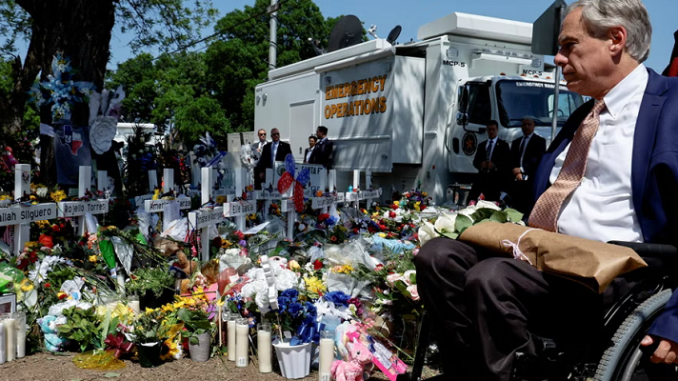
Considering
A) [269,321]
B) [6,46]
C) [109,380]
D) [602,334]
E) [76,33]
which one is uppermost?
[6,46]

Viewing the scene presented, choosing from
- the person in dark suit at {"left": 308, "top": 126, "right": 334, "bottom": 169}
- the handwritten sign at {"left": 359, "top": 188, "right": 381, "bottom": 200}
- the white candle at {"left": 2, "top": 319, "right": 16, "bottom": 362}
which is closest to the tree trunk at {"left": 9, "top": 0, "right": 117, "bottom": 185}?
the white candle at {"left": 2, "top": 319, "right": 16, "bottom": 362}

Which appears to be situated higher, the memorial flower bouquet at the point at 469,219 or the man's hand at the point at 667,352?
the memorial flower bouquet at the point at 469,219

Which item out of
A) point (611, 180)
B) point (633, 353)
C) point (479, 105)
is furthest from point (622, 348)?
point (479, 105)

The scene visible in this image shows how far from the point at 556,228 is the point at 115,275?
3467 mm

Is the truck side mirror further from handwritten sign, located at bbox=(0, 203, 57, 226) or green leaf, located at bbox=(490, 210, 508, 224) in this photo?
green leaf, located at bbox=(490, 210, 508, 224)

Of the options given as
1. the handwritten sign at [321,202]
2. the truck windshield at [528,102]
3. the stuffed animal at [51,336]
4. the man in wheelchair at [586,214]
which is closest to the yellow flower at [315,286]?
the stuffed animal at [51,336]

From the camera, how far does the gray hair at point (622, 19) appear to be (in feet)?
7.89

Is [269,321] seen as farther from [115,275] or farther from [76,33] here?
[76,33]

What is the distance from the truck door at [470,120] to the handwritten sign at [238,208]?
4818 mm

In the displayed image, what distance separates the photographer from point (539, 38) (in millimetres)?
6949

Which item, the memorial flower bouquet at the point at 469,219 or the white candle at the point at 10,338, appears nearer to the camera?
the memorial flower bouquet at the point at 469,219

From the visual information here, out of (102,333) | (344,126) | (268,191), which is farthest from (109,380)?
(344,126)

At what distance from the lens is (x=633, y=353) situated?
2.26 meters

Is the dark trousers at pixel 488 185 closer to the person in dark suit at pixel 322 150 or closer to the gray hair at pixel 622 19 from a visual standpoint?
the person in dark suit at pixel 322 150
